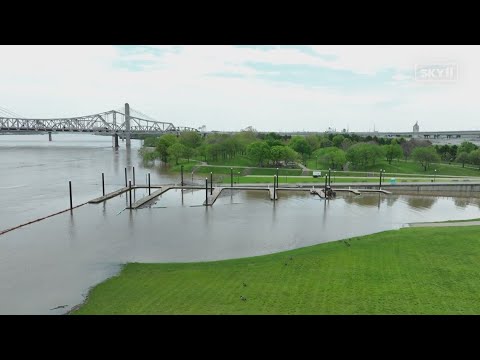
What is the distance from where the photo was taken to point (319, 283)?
30.0 ft

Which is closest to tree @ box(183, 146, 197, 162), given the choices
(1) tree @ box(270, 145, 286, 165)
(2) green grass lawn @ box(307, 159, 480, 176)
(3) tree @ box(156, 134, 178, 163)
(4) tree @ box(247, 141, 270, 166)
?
(3) tree @ box(156, 134, 178, 163)

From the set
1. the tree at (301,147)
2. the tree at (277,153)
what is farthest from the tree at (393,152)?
the tree at (277,153)

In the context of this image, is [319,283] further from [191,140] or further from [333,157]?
[191,140]

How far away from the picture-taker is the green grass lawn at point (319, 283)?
7.80 m

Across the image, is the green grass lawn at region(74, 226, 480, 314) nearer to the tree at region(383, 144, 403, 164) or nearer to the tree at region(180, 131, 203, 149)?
the tree at region(383, 144, 403, 164)

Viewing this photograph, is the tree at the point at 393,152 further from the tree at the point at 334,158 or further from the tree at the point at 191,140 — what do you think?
the tree at the point at 191,140

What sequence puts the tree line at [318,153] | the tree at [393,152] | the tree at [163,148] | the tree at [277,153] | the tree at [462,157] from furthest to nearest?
the tree at [163,148] < the tree at [393,152] < the tree at [462,157] < the tree line at [318,153] < the tree at [277,153]

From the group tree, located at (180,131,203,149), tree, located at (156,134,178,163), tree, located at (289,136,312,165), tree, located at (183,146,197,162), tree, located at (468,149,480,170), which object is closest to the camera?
tree, located at (468,149,480,170)

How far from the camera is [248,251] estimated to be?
13.5 metres

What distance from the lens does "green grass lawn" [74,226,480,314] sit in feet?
25.6

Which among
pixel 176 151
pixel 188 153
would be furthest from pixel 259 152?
pixel 176 151

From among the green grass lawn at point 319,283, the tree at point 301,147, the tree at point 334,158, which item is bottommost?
the green grass lawn at point 319,283
